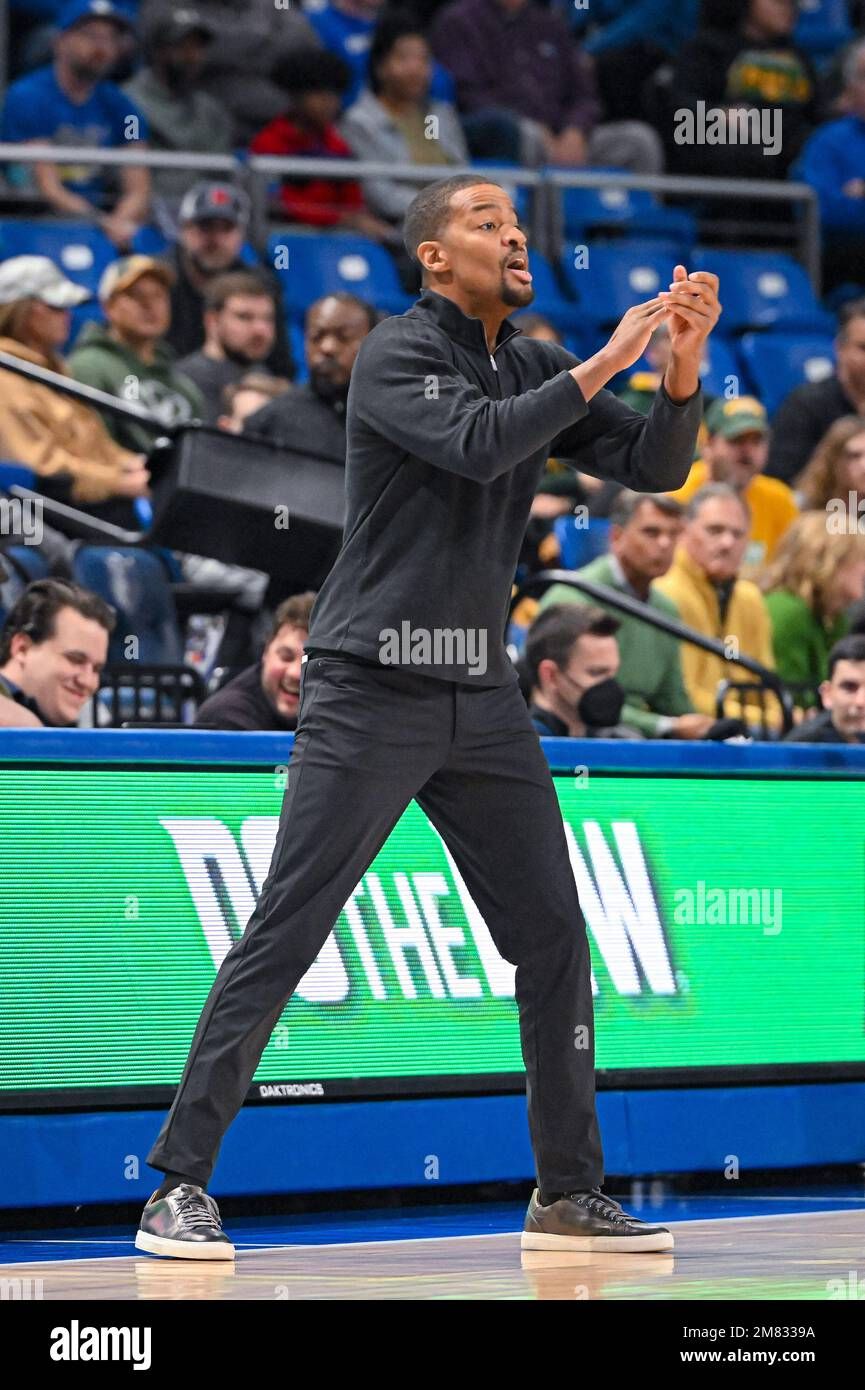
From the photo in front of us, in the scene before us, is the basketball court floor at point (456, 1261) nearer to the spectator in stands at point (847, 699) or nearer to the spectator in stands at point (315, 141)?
the spectator in stands at point (847, 699)

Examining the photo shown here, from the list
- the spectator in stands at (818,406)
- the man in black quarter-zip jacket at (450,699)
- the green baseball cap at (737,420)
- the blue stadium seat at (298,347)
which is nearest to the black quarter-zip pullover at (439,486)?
the man in black quarter-zip jacket at (450,699)

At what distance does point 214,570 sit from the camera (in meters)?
8.48

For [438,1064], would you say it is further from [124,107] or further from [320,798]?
[124,107]

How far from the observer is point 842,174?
13.6 metres

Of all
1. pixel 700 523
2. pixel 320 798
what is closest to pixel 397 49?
pixel 700 523

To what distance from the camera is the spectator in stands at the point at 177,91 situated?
38.9 ft

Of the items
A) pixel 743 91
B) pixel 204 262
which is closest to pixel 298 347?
pixel 204 262

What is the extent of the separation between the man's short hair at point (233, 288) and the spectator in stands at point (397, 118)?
264 centimetres

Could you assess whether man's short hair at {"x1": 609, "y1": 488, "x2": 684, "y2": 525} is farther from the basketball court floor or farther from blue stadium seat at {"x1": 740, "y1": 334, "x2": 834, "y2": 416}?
blue stadium seat at {"x1": 740, "y1": 334, "x2": 834, "y2": 416}

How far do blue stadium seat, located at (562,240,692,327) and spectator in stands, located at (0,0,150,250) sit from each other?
2.45m

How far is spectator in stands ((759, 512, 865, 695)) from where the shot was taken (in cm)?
884

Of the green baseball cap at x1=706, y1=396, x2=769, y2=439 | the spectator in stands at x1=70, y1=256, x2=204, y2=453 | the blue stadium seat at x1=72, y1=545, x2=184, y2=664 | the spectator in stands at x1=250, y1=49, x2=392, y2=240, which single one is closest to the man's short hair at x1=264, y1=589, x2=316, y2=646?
the blue stadium seat at x1=72, y1=545, x2=184, y2=664

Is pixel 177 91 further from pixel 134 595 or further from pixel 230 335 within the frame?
pixel 134 595

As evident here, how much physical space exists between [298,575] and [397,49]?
211 inches
